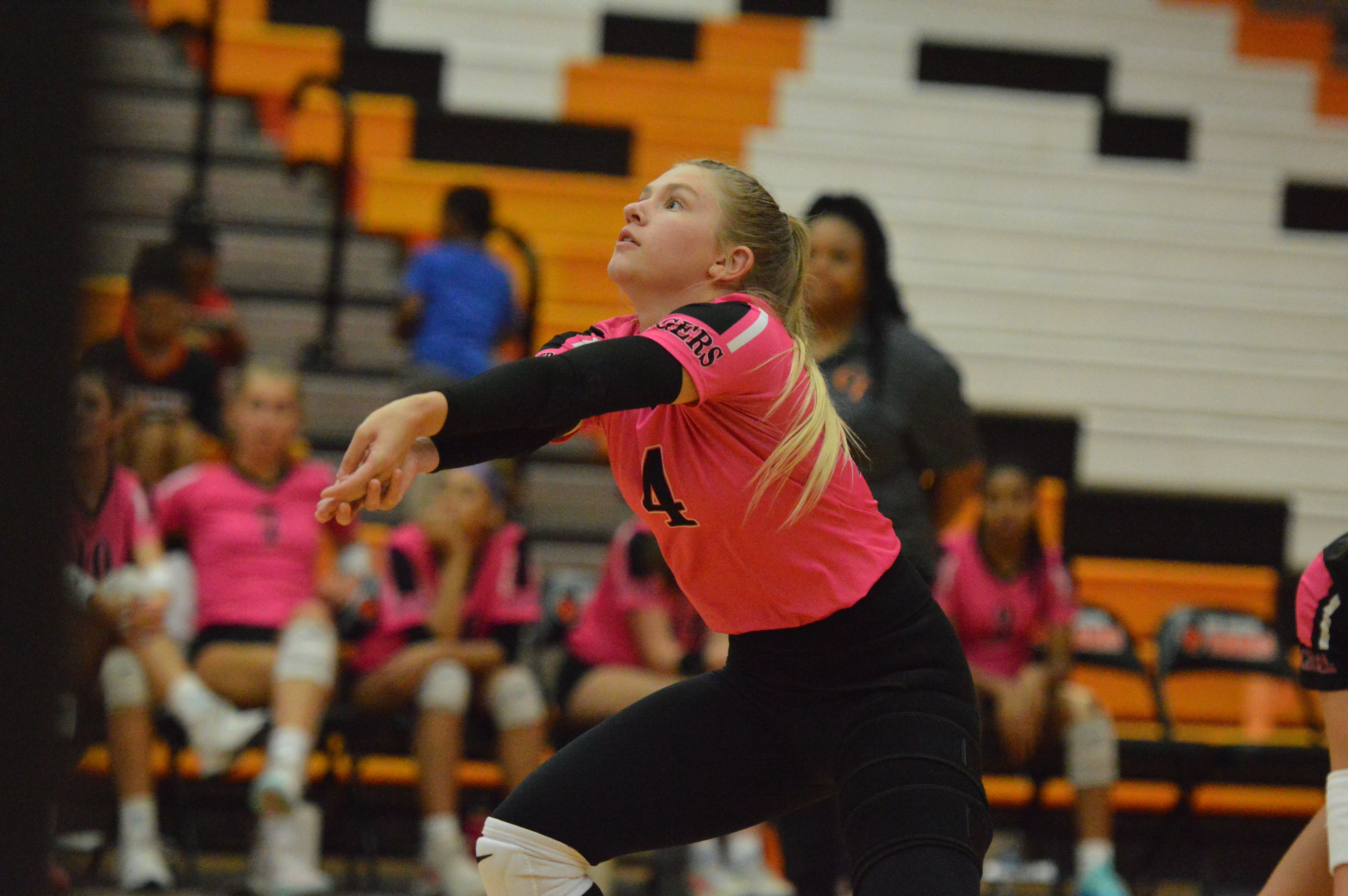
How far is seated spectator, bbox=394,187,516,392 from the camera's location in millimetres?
6066

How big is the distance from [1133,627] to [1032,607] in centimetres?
123

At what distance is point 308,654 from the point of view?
462cm

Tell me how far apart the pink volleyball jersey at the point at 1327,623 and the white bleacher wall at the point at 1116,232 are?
13.3 ft

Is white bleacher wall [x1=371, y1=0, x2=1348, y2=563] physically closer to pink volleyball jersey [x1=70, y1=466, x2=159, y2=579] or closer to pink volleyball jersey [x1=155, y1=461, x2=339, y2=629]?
pink volleyball jersey [x1=155, y1=461, x2=339, y2=629]

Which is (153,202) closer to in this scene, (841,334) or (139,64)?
(139,64)

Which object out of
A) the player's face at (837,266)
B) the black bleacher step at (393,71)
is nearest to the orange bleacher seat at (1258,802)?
the player's face at (837,266)

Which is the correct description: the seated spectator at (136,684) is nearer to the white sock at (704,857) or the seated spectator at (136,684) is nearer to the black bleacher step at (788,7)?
the white sock at (704,857)

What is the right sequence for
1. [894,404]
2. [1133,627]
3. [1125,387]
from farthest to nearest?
[1125,387], [1133,627], [894,404]

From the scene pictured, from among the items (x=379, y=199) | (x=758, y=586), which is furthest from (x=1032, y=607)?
(x=379, y=199)

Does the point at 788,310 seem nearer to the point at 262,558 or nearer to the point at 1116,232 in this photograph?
the point at 262,558

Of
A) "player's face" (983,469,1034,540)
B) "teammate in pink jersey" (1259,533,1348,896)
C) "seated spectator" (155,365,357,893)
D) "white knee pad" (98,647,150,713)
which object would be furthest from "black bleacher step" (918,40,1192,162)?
"teammate in pink jersey" (1259,533,1348,896)

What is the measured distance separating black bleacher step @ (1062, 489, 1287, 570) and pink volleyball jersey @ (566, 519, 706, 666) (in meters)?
2.07

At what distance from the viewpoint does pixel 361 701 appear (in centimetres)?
484

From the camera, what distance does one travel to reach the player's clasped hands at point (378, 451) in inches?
68.7
